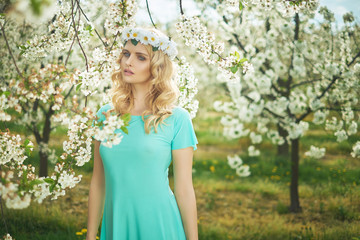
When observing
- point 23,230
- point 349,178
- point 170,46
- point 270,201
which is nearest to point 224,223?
point 270,201

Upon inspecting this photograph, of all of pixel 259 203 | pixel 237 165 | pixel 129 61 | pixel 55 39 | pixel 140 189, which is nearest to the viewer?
pixel 140 189

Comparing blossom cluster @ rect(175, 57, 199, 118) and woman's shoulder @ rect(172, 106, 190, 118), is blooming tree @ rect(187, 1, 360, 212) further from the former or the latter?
woman's shoulder @ rect(172, 106, 190, 118)

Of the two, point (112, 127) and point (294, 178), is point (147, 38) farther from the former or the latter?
point (294, 178)

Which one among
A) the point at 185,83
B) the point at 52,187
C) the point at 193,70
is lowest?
the point at 52,187

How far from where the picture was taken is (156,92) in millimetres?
1989

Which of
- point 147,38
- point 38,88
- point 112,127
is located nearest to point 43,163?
point 147,38

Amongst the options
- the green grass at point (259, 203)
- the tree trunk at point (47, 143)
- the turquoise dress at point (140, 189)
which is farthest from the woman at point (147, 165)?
the tree trunk at point (47, 143)

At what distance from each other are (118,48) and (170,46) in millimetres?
355

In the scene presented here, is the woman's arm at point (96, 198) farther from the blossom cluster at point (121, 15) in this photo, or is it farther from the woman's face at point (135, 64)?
the blossom cluster at point (121, 15)

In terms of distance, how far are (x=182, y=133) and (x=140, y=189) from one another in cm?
40

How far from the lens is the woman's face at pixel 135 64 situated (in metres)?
1.84

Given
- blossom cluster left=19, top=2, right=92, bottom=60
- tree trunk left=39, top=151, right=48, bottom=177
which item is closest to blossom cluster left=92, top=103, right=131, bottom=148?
blossom cluster left=19, top=2, right=92, bottom=60

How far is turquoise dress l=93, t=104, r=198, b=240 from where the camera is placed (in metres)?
1.70

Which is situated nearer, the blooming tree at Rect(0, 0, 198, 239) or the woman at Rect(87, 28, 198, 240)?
the blooming tree at Rect(0, 0, 198, 239)
